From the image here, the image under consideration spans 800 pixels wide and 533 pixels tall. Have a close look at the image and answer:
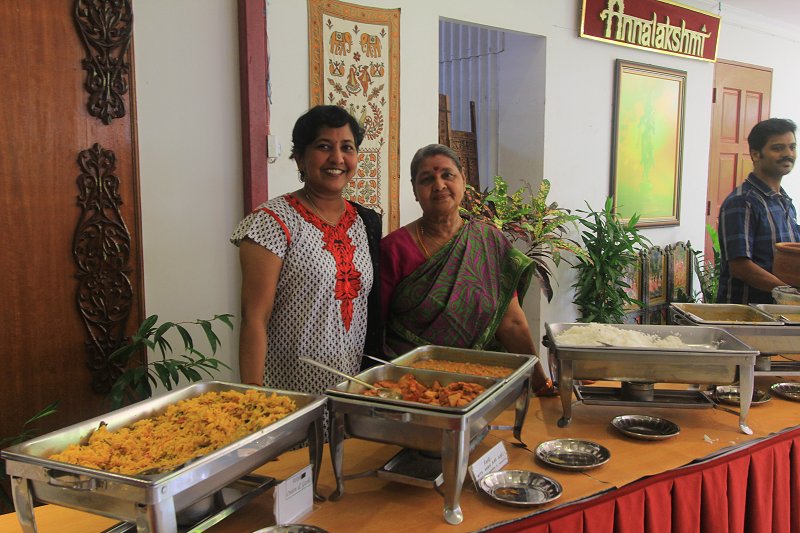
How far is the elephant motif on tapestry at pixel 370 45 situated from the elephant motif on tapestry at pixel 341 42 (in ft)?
0.28

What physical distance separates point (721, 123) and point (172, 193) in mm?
5430

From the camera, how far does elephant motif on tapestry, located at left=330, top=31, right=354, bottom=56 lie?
3.46 metres

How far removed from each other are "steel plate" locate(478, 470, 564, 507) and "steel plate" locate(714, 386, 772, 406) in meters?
0.93

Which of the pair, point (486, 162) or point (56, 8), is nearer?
point (56, 8)

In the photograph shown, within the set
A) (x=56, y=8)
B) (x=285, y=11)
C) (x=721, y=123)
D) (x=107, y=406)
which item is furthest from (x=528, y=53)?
(x=107, y=406)

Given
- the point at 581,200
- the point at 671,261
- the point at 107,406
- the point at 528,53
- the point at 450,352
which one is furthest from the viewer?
the point at 671,261

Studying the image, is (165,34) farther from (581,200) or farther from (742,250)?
(581,200)

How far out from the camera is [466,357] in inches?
73.0

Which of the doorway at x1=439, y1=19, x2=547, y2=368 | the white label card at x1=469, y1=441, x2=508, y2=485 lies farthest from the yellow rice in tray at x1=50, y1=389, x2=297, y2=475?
the doorway at x1=439, y1=19, x2=547, y2=368

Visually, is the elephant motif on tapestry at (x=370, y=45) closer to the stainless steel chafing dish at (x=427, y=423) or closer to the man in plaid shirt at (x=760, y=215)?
the man in plaid shirt at (x=760, y=215)

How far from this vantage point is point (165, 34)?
9.45ft

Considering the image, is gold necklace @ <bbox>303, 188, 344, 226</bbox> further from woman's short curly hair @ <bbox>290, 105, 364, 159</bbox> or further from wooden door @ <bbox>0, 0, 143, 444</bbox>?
wooden door @ <bbox>0, 0, 143, 444</bbox>

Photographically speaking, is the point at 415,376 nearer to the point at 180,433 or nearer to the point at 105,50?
the point at 180,433

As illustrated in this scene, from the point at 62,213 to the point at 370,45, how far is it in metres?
1.83
